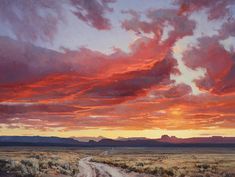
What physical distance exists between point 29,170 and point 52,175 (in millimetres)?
2108

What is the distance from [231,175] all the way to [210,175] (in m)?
2.21

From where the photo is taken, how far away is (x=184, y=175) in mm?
41312

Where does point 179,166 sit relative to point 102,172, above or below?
above

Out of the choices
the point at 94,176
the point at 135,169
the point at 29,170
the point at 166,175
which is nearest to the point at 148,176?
the point at 166,175

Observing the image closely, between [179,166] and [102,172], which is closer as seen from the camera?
[102,172]

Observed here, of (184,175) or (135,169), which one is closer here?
(184,175)

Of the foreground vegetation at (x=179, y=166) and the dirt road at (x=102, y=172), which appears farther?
the foreground vegetation at (x=179, y=166)

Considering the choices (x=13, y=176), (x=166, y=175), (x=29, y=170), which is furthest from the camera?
(x=166, y=175)

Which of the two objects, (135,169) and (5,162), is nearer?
(5,162)

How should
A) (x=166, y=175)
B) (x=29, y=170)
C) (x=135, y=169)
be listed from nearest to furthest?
(x=29, y=170) < (x=166, y=175) < (x=135, y=169)

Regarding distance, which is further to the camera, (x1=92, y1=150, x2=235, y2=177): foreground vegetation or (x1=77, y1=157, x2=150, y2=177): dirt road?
(x1=92, y1=150, x2=235, y2=177): foreground vegetation

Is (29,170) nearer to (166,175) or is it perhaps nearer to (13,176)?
(13,176)

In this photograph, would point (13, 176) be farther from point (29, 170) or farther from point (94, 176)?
point (94, 176)

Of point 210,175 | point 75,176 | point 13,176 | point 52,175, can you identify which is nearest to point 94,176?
point 75,176
